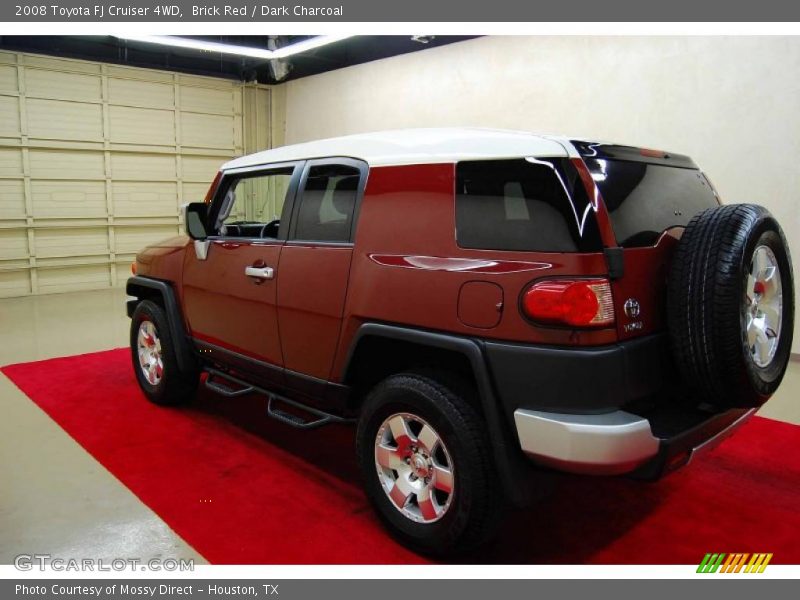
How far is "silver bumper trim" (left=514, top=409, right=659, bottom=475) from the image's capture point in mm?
1938

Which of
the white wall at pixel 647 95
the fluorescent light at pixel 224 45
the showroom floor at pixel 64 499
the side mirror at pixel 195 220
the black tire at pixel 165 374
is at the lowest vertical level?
the showroom floor at pixel 64 499

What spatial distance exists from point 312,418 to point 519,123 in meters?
5.13

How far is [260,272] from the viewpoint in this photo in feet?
10.4

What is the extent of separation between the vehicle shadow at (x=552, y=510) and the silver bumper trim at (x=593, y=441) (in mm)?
Result: 264

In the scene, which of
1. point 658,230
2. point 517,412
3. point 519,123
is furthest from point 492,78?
point 517,412

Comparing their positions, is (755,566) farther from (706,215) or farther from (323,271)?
(323,271)

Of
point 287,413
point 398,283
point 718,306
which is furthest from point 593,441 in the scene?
point 287,413

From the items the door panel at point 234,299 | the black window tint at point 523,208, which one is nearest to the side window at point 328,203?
the door panel at point 234,299

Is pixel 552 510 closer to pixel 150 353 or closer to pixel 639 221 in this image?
pixel 639 221

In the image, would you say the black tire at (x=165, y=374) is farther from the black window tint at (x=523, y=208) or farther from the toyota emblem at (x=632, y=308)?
the toyota emblem at (x=632, y=308)

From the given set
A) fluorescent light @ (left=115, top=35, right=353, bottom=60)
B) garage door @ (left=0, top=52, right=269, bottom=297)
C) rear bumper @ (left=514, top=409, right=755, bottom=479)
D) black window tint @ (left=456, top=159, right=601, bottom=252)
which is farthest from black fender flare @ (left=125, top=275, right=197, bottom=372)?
garage door @ (left=0, top=52, right=269, bottom=297)

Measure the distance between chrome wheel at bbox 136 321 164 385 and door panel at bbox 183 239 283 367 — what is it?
0.46m

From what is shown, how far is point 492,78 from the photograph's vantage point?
7.86 m

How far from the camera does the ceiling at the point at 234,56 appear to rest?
29.8 feet
